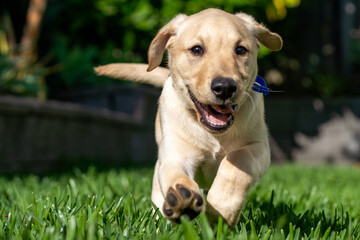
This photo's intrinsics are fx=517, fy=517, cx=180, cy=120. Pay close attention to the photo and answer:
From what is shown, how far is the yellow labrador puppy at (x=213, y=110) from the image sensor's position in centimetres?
227

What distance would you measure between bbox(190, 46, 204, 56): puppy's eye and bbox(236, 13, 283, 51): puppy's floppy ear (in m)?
0.37

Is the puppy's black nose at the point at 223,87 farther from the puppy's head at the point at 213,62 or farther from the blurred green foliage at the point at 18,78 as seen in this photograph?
Answer: the blurred green foliage at the point at 18,78

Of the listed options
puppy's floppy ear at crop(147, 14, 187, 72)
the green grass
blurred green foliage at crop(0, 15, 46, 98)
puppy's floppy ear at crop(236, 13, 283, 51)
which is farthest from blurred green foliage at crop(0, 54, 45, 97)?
puppy's floppy ear at crop(236, 13, 283, 51)

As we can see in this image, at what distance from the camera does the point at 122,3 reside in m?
7.92

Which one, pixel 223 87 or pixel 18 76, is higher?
pixel 223 87

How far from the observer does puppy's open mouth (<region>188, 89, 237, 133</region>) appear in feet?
7.61

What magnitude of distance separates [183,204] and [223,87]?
1.85ft

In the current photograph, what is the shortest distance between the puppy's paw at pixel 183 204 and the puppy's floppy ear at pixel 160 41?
98 centimetres

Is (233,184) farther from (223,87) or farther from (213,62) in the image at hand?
(213,62)

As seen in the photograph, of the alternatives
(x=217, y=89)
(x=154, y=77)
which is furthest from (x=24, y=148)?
(x=217, y=89)

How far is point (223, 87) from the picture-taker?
2.24m

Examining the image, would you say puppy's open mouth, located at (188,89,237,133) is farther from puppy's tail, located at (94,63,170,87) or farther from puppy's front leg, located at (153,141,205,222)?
puppy's tail, located at (94,63,170,87)

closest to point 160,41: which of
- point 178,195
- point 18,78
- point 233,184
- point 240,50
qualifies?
point 240,50

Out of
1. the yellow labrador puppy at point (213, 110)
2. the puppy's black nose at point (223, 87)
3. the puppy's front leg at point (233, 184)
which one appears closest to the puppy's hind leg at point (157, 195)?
the yellow labrador puppy at point (213, 110)
